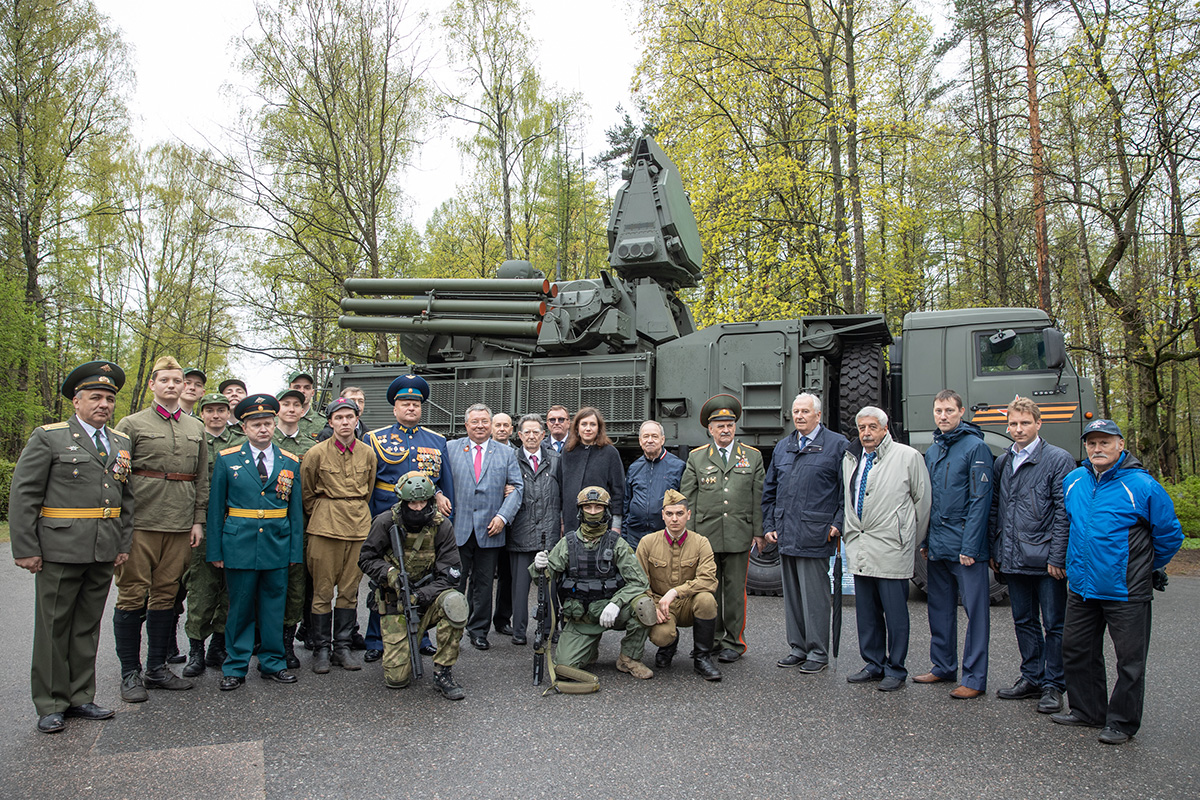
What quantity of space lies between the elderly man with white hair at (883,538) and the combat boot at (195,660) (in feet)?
13.8

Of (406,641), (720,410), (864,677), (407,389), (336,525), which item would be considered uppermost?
(407,389)

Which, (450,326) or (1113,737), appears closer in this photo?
(1113,737)

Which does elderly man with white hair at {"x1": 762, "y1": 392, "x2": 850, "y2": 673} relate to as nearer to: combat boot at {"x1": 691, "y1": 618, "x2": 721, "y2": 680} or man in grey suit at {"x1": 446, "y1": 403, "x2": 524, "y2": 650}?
combat boot at {"x1": 691, "y1": 618, "x2": 721, "y2": 680}

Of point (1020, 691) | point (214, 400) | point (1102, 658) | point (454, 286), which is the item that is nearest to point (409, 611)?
point (214, 400)

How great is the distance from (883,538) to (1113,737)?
153cm

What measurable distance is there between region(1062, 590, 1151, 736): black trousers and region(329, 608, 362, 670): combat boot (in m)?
4.34

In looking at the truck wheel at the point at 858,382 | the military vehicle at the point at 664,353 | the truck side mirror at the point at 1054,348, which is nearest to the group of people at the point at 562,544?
the military vehicle at the point at 664,353

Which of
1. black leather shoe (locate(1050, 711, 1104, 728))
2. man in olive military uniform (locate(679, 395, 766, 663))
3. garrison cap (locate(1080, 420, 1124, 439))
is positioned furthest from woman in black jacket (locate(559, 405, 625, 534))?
garrison cap (locate(1080, 420, 1124, 439))

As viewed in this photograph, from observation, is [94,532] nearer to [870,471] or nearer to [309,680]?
[309,680]

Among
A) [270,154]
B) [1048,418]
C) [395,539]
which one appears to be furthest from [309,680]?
[270,154]

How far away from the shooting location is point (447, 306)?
33.6 feet

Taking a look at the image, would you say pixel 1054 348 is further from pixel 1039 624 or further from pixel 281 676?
pixel 281 676

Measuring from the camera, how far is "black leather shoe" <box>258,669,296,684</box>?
4.89 m

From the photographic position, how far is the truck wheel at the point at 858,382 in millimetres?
8273
